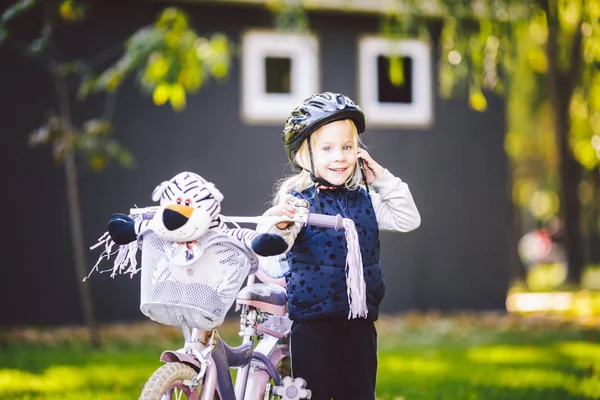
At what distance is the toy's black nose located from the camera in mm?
2908

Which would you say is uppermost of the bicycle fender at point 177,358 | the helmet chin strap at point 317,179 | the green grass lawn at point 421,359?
the helmet chin strap at point 317,179

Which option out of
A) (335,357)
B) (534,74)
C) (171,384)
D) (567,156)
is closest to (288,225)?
(335,357)


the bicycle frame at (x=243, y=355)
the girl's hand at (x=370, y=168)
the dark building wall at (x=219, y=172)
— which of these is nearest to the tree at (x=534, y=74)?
the dark building wall at (x=219, y=172)

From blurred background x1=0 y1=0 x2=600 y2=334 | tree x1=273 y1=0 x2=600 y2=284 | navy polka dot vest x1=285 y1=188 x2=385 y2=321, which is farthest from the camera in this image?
blurred background x1=0 y1=0 x2=600 y2=334

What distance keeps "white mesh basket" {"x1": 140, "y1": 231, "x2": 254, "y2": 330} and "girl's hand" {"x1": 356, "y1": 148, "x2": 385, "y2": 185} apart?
816 mm

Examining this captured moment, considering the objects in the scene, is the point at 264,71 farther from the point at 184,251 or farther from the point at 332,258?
the point at 184,251

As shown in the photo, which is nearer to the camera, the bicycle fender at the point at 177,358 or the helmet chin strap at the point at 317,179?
the bicycle fender at the point at 177,358

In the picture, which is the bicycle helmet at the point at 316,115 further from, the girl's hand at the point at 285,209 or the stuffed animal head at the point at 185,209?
the stuffed animal head at the point at 185,209

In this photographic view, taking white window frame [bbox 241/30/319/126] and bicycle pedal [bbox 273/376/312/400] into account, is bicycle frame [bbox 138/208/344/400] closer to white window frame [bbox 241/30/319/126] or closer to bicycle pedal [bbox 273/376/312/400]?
bicycle pedal [bbox 273/376/312/400]

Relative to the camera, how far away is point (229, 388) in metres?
3.28

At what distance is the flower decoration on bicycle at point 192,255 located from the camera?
2.93m

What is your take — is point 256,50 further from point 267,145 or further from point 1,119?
point 1,119

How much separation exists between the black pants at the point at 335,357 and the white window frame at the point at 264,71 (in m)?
6.80

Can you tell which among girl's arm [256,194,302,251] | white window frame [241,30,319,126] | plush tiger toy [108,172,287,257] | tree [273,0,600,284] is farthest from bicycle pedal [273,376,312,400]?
white window frame [241,30,319,126]
